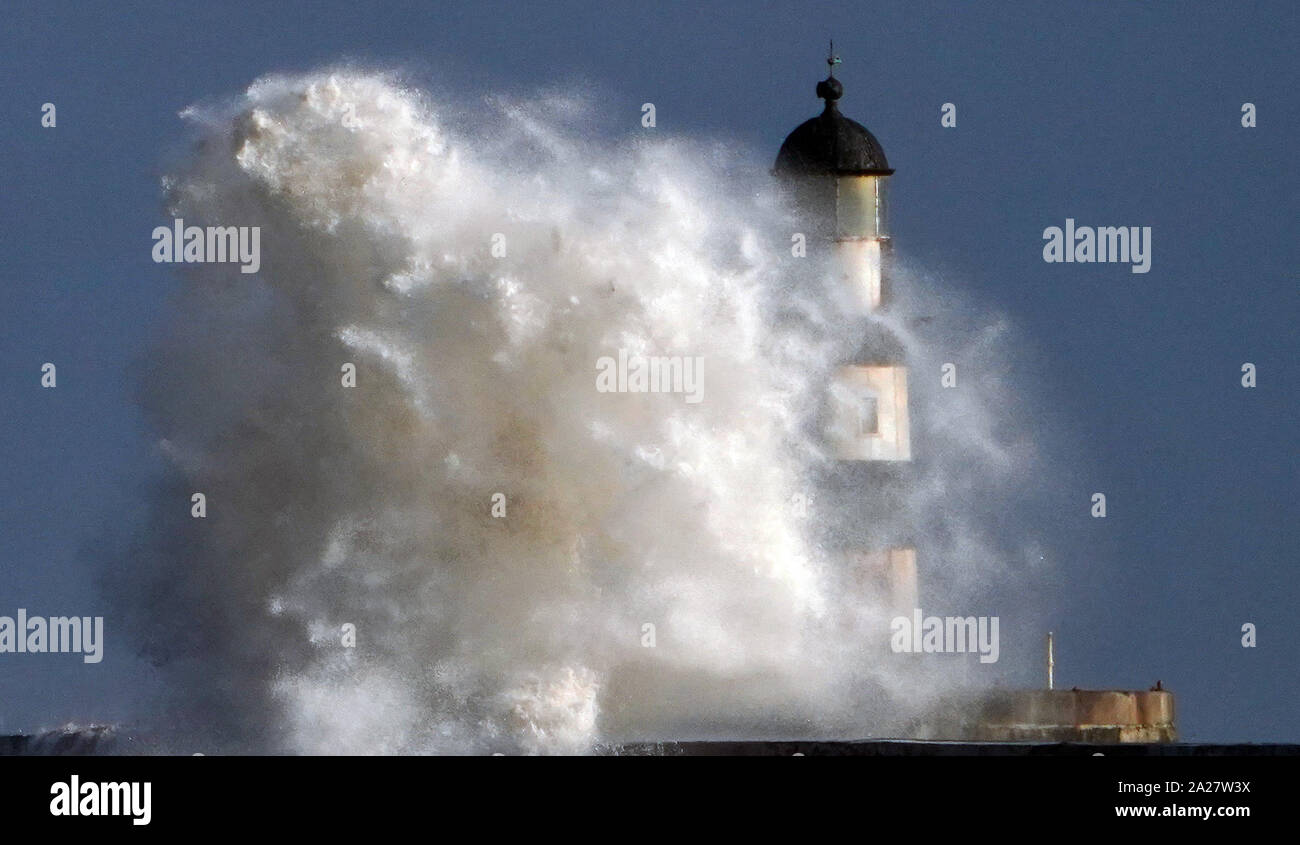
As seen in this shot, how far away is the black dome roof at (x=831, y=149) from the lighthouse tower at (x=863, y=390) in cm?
2

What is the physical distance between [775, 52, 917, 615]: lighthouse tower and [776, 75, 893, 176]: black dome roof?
0.7 inches

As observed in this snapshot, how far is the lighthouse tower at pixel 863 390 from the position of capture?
79.4 m

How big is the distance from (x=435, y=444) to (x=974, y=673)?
526 inches

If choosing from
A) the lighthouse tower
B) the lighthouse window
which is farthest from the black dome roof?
the lighthouse window

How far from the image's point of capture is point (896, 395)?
265 feet

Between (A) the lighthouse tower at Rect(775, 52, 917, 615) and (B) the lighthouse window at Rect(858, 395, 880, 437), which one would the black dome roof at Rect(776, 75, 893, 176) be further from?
(B) the lighthouse window at Rect(858, 395, 880, 437)

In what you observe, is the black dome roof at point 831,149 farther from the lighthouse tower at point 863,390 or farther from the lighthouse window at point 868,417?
the lighthouse window at point 868,417

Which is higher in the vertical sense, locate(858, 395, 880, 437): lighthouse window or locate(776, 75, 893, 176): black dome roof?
locate(776, 75, 893, 176): black dome roof

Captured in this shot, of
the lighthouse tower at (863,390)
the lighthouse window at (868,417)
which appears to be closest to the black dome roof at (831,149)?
the lighthouse tower at (863,390)

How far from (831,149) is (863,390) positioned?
15.6ft

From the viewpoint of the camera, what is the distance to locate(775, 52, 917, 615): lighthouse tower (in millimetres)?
79438

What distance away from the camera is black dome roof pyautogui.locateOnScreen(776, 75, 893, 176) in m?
81.4
